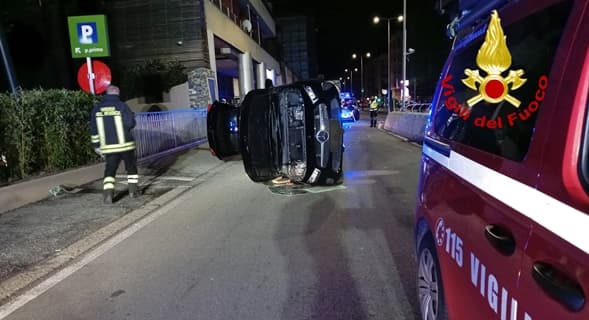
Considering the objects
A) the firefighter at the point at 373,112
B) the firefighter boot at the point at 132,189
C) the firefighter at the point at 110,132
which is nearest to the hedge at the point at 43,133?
the firefighter at the point at 110,132

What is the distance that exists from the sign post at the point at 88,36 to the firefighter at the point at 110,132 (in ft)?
7.86

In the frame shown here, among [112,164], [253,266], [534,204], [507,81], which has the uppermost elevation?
[507,81]

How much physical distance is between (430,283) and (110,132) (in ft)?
19.8

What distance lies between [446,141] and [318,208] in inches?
159

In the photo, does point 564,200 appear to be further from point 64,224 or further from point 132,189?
point 132,189

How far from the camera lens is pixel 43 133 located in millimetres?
8414

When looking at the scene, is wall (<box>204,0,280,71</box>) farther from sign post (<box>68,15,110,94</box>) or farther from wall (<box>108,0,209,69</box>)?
sign post (<box>68,15,110,94</box>)

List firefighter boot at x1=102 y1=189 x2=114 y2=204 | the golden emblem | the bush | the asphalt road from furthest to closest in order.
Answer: the bush, firefighter boot at x1=102 y1=189 x2=114 y2=204, the asphalt road, the golden emblem

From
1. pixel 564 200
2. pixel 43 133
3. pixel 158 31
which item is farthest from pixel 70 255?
pixel 158 31

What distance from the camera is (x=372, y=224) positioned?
5660mm

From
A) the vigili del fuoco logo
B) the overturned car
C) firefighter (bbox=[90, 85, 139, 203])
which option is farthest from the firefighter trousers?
the vigili del fuoco logo

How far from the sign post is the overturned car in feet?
15.3

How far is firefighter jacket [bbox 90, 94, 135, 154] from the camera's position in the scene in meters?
7.16

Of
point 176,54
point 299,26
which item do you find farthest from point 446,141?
point 299,26
